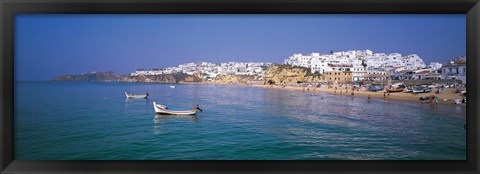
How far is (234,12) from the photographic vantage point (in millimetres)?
1531

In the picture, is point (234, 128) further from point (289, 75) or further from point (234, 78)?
point (289, 75)

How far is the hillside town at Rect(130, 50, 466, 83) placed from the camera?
4.38 metres

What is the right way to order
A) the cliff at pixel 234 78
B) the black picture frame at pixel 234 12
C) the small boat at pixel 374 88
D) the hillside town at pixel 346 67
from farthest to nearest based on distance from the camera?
the small boat at pixel 374 88 < the cliff at pixel 234 78 < the hillside town at pixel 346 67 < the black picture frame at pixel 234 12

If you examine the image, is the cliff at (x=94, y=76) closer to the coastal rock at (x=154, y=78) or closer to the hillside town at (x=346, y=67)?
the coastal rock at (x=154, y=78)

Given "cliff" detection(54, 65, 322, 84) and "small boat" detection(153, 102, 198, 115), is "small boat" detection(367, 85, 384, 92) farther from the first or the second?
"small boat" detection(153, 102, 198, 115)

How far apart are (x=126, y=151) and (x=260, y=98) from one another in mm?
4554

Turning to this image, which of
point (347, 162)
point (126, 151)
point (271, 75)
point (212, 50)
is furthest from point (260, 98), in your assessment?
point (347, 162)

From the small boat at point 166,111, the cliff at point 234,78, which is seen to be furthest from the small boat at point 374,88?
the small boat at point 166,111

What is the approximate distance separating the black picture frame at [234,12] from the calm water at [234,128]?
9 cm

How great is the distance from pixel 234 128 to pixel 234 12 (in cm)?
299

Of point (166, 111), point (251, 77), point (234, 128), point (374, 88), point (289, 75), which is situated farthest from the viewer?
point (374, 88)

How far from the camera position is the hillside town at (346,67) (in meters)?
4.38

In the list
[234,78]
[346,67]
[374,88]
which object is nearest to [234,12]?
[234,78]

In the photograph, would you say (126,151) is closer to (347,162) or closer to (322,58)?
(347,162)
